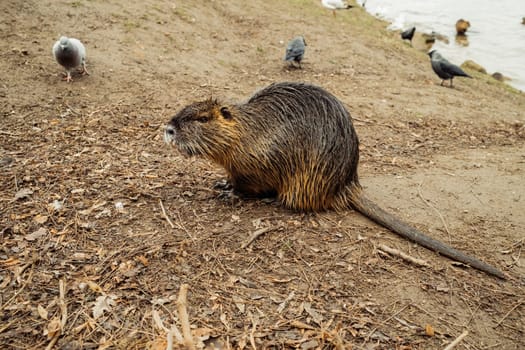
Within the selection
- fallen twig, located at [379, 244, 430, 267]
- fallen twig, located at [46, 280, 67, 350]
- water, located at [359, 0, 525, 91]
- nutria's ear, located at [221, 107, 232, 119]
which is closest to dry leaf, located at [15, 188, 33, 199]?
fallen twig, located at [46, 280, 67, 350]

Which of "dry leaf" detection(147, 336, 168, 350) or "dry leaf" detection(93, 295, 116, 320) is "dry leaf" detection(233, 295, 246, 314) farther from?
"dry leaf" detection(93, 295, 116, 320)

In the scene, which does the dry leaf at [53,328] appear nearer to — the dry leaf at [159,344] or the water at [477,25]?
the dry leaf at [159,344]

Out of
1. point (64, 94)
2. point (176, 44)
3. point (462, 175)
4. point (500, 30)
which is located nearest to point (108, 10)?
point (176, 44)

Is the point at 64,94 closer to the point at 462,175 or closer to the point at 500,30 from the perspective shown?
the point at 462,175

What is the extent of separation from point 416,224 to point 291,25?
7560 millimetres

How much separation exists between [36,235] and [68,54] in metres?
3.06

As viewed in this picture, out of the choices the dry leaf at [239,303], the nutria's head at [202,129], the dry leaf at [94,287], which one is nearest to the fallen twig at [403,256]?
the dry leaf at [239,303]

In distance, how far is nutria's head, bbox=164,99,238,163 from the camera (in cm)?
313

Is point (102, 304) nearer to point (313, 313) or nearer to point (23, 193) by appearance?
point (313, 313)

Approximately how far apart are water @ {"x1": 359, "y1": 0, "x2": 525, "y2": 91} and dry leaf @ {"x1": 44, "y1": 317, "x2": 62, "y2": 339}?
39.5 ft

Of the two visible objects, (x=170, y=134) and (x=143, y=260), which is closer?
(x=143, y=260)

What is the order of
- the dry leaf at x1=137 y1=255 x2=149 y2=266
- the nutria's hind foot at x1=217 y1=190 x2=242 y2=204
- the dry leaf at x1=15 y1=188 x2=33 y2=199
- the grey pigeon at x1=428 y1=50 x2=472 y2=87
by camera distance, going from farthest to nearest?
1. the grey pigeon at x1=428 y1=50 x2=472 y2=87
2. the nutria's hind foot at x1=217 y1=190 x2=242 y2=204
3. the dry leaf at x1=15 y1=188 x2=33 y2=199
4. the dry leaf at x1=137 y1=255 x2=149 y2=266

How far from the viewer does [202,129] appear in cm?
313

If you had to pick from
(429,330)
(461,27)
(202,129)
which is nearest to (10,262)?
(202,129)
